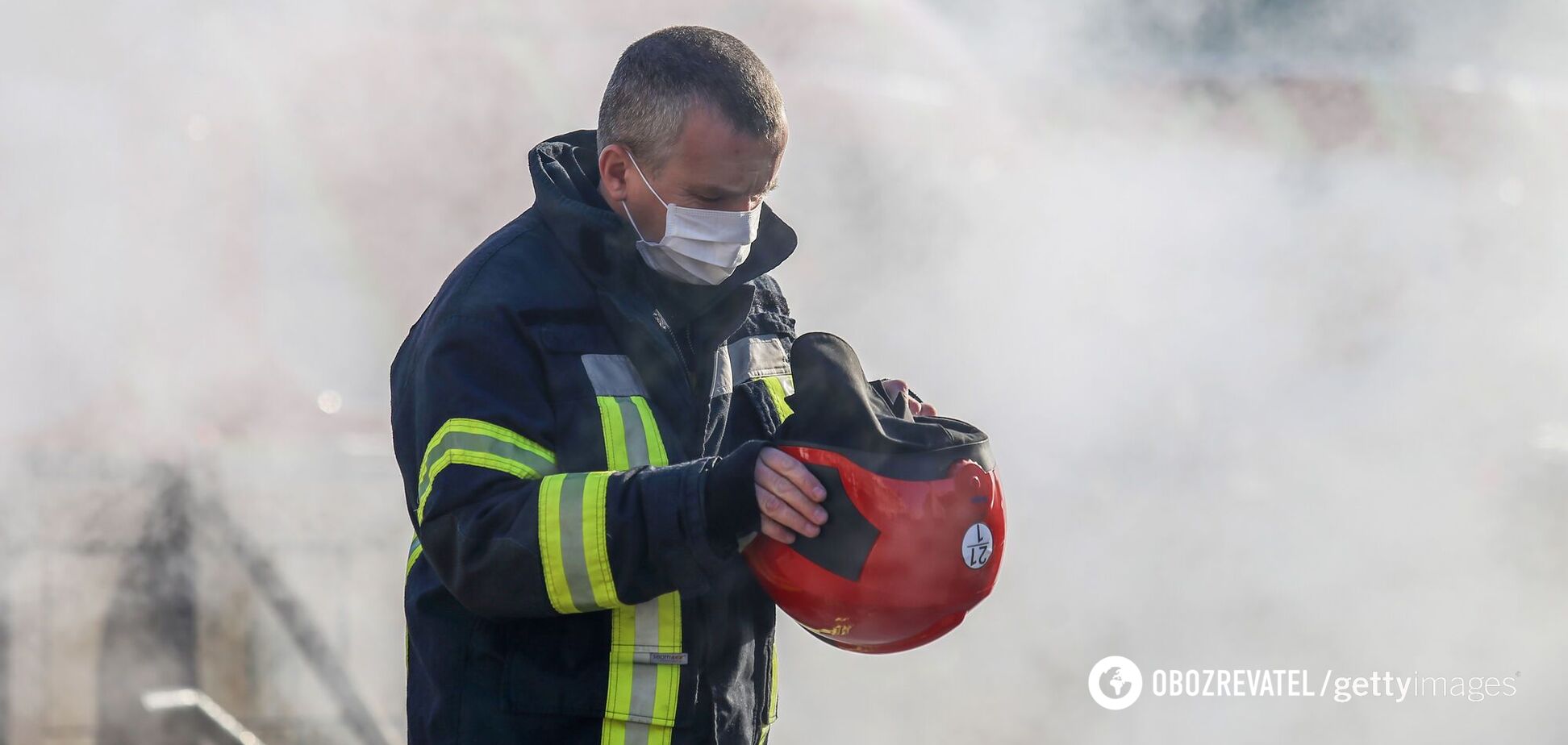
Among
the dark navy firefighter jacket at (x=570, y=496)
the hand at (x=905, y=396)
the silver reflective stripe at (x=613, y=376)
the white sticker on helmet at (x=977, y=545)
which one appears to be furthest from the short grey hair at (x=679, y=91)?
the white sticker on helmet at (x=977, y=545)

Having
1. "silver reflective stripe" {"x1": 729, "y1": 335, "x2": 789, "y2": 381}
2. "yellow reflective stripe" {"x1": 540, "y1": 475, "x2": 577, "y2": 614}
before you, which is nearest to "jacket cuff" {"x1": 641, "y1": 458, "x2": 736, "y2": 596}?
"yellow reflective stripe" {"x1": 540, "y1": 475, "x2": 577, "y2": 614}

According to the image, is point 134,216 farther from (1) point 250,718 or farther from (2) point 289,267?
(1) point 250,718

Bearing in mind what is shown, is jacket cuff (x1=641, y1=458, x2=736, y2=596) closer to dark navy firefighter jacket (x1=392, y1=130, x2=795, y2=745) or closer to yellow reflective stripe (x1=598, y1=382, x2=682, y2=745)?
dark navy firefighter jacket (x1=392, y1=130, x2=795, y2=745)

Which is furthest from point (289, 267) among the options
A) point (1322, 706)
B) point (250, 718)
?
point (1322, 706)

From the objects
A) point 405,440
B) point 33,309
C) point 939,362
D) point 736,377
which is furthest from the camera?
point 939,362

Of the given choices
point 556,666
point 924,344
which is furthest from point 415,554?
point 924,344

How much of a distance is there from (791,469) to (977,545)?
309mm

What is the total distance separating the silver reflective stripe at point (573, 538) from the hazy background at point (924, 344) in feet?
11.3

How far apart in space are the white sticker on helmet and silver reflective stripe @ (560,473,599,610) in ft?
1.63

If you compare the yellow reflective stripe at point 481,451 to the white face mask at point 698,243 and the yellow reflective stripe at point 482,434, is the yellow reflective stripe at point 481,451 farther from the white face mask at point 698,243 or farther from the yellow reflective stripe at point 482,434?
the white face mask at point 698,243

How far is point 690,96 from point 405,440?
1.93 feet

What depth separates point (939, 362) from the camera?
5.02 meters

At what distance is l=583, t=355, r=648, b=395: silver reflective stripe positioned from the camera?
5.59 ft

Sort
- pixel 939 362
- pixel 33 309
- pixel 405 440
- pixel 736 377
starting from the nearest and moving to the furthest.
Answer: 1. pixel 405 440
2. pixel 736 377
3. pixel 33 309
4. pixel 939 362
